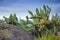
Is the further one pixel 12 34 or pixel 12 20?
pixel 12 20

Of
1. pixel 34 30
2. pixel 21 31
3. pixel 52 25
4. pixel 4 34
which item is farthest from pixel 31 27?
pixel 4 34

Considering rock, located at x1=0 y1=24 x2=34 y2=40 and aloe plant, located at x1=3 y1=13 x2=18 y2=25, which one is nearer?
rock, located at x1=0 y1=24 x2=34 y2=40

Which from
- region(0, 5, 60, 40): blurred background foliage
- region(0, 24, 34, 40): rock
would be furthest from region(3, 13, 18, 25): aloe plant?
region(0, 24, 34, 40): rock

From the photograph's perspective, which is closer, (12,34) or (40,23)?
(12,34)

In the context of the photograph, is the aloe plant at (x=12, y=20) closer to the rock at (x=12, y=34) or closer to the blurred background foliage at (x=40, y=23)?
the blurred background foliage at (x=40, y=23)

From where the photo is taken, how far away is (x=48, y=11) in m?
3.65

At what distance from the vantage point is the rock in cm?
272

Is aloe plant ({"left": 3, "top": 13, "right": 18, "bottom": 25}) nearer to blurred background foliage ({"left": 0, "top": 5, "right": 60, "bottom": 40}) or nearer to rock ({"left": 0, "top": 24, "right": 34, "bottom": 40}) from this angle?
blurred background foliage ({"left": 0, "top": 5, "right": 60, "bottom": 40})

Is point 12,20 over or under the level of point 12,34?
over

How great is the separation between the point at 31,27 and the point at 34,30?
0.10m

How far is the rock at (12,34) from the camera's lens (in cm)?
272

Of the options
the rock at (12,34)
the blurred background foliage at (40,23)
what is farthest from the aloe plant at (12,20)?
the rock at (12,34)

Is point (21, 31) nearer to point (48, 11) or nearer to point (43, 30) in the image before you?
point (43, 30)

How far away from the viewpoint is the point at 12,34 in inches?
109
